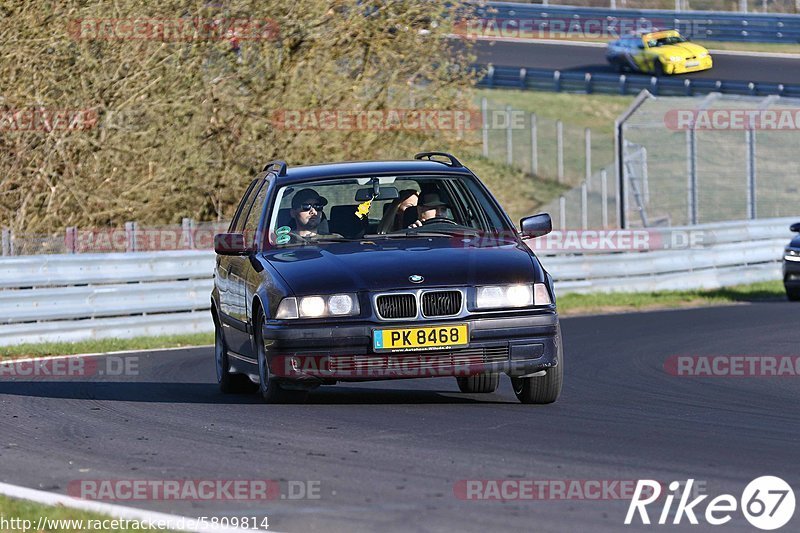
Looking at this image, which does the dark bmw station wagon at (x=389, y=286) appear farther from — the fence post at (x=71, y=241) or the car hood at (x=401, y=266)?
the fence post at (x=71, y=241)

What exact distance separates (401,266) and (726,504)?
11.4 feet

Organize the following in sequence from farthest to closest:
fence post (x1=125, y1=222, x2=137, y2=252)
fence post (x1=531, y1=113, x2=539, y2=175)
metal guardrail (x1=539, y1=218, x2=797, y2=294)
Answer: fence post (x1=531, y1=113, x2=539, y2=175)
metal guardrail (x1=539, y1=218, x2=797, y2=294)
fence post (x1=125, y1=222, x2=137, y2=252)

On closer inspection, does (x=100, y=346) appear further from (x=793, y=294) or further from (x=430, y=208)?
(x=793, y=294)

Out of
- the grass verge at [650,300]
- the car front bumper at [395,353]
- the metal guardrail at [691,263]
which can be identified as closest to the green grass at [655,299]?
the grass verge at [650,300]

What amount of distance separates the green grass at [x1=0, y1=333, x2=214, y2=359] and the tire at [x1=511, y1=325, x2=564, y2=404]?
7916 mm

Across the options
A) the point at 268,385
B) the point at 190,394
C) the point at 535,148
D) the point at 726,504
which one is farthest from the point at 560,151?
the point at 726,504

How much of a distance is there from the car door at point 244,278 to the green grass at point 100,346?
584cm

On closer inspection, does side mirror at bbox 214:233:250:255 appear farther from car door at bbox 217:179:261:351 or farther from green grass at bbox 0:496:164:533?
green grass at bbox 0:496:164:533

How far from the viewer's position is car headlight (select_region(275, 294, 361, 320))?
8758 millimetres

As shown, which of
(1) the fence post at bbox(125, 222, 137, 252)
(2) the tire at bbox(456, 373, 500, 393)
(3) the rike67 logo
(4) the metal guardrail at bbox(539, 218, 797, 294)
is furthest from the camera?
(4) the metal guardrail at bbox(539, 218, 797, 294)

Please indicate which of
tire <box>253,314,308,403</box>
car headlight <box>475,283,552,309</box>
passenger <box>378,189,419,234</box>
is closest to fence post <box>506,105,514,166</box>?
passenger <box>378,189,419,234</box>

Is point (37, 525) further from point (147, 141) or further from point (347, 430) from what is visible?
point (147, 141)

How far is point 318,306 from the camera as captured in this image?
8.83 metres

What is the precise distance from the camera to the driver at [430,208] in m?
9.98
